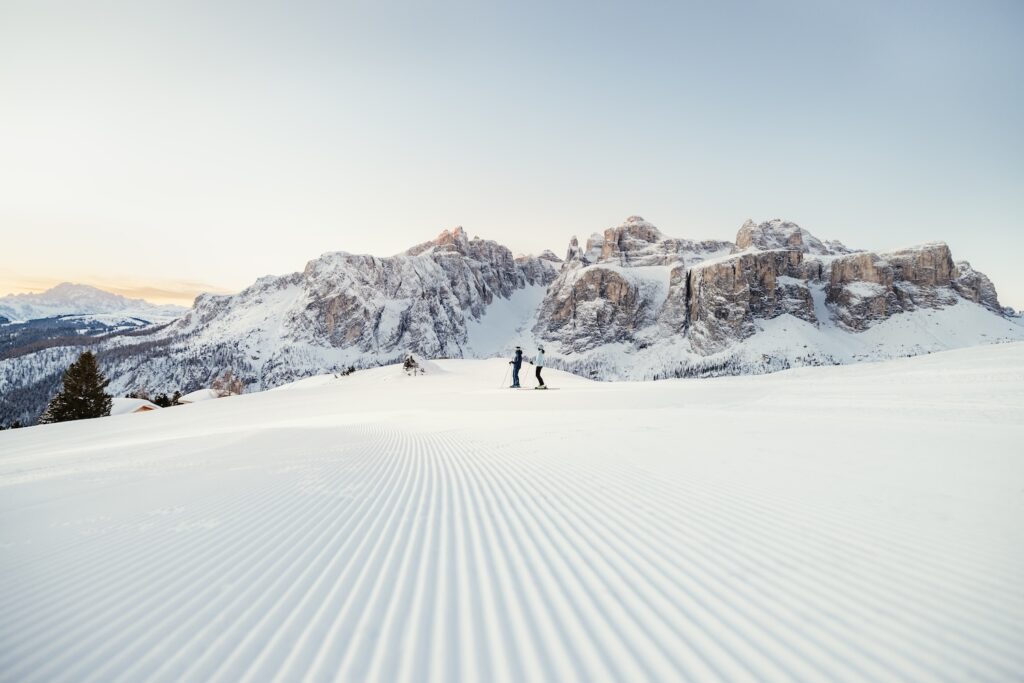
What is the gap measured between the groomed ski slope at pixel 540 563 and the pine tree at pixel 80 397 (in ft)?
81.9

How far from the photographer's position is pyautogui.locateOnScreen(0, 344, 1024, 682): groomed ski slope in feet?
5.79

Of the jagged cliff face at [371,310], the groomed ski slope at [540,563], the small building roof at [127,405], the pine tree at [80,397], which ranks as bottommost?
the small building roof at [127,405]

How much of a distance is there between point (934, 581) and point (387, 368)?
107 ft

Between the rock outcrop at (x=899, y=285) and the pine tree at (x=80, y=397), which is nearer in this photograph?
the pine tree at (x=80, y=397)

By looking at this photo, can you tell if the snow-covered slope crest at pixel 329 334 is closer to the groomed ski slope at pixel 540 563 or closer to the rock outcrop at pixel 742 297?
the rock outcrop at pixel 742 297

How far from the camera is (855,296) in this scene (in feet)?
→ 562

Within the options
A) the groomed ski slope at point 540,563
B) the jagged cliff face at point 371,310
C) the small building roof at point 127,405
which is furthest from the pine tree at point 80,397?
the jagged cliff face at point 371,310

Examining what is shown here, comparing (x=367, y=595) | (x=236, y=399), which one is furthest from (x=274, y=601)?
(x=236, y=399)

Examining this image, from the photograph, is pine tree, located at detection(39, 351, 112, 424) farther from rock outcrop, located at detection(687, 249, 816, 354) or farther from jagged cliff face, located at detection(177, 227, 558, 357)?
rock outcrop, located at detection(687, 249, 816, 354)

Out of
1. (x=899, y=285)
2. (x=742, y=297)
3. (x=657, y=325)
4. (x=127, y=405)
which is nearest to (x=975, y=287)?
(x=899, y=285)

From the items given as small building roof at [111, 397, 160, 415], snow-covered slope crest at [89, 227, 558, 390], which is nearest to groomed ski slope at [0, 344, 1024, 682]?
small building roof at [111, 397, 160, 415]

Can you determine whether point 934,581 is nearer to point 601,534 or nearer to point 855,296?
point 601,534

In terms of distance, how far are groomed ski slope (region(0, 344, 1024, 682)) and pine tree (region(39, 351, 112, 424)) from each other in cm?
2495

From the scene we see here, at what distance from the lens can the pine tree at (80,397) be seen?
79.6 feet
